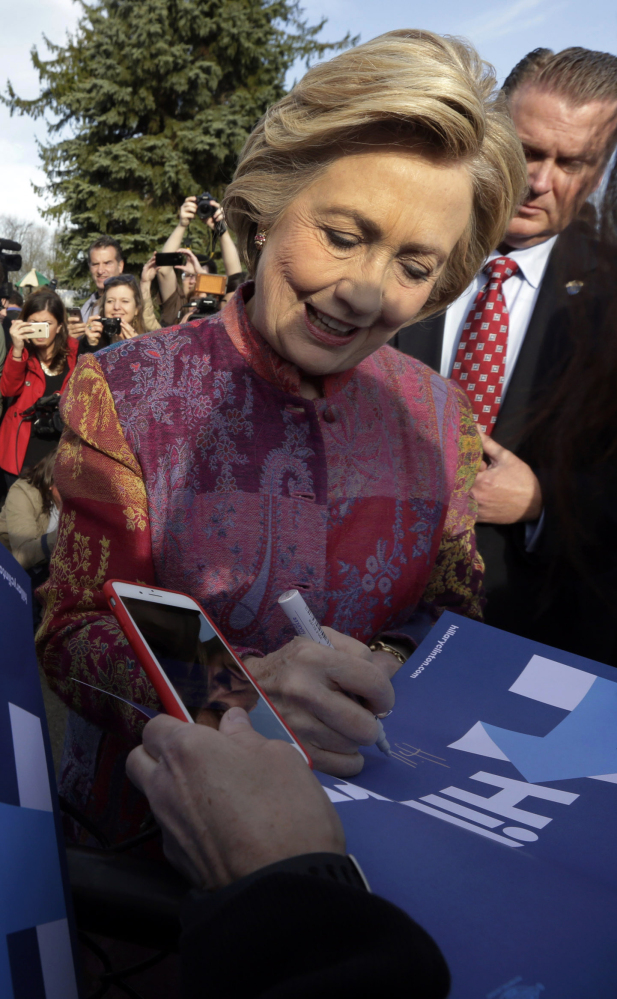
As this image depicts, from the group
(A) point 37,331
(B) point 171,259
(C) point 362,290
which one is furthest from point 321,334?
(B) point 171,259

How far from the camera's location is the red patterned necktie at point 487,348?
2.18 m

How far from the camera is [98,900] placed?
2.28 feet

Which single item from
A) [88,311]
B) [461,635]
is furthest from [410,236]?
[88,311]

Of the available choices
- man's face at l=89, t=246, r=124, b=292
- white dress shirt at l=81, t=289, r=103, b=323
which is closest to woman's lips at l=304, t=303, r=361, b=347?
white dress shirt at l=81, t=289, r=103, b=323

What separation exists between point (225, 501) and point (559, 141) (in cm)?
152

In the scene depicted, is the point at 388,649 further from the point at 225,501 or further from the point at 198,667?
the point at 198,667

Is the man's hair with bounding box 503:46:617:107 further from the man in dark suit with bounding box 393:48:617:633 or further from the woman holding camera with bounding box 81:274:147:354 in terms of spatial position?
the woman holding camera with bounding box 81:274:147:354

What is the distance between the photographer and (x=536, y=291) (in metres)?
2.27

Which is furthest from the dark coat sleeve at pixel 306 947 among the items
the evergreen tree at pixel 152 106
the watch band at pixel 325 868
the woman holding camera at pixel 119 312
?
the evergreen tree at pixel 152 106

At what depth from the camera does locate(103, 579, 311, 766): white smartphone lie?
82 centimetres

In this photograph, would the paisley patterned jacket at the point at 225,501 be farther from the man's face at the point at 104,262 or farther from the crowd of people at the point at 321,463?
the man's face at the point at 104,262

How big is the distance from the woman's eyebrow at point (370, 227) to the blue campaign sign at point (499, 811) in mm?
679

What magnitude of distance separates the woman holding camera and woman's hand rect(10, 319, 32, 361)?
1.71 feet

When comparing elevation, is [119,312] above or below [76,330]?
above
